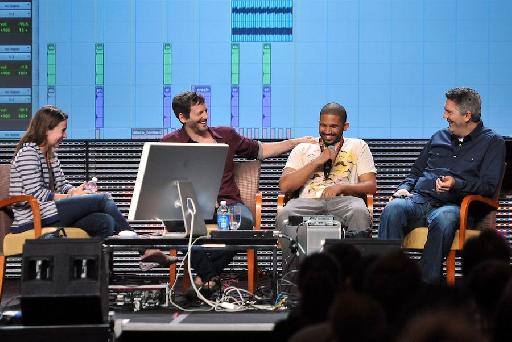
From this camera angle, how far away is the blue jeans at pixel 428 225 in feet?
20.1

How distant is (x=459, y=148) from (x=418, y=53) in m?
Result: 1.41

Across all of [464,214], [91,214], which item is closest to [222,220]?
[91,214]

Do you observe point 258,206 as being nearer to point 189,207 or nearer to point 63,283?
point 189,207

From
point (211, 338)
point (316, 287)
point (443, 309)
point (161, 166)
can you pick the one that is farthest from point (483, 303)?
point (161, 166)

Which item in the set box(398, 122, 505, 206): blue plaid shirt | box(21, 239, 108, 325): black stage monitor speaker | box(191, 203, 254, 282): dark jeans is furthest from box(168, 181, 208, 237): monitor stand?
box(398, 122, 505, 206): blue plaid shirt

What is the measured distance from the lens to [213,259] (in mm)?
6707

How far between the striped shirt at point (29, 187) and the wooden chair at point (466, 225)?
2.27 metres

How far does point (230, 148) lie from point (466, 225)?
5.78 feet

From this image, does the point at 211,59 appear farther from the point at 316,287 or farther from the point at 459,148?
the point at 316,287

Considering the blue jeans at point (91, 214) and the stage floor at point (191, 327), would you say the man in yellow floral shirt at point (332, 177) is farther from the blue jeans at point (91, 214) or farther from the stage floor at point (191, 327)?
the stage floor at point (191, 327)

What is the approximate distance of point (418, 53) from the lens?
7867mm

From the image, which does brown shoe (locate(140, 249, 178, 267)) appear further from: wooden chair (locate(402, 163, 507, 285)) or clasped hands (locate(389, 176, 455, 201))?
clasped hands (locate(389, 176, 455, 201))

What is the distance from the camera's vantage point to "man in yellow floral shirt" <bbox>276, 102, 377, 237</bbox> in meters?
6.52

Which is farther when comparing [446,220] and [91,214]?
[91,214]
